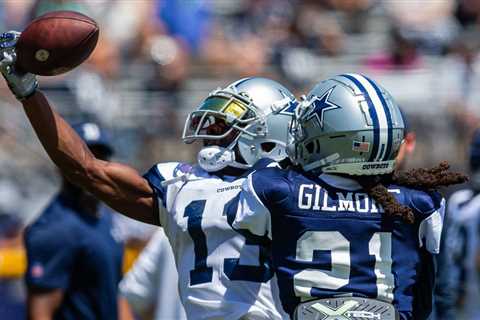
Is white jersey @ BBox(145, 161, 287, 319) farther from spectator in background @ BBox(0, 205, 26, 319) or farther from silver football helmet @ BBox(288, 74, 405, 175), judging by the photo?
spectator in background @ BBox(0, 205, 26, 319)

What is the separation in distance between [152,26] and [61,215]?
4.02 metres

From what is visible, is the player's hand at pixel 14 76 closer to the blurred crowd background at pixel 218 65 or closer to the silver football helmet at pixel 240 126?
the silver football helmet at pixel 240 126

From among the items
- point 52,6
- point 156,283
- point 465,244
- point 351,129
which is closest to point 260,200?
point 351,129

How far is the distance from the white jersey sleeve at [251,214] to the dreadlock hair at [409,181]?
31 centimetres

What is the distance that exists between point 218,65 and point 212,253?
18.0 feet

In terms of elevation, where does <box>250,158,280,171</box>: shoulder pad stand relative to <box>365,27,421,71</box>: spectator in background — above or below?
above

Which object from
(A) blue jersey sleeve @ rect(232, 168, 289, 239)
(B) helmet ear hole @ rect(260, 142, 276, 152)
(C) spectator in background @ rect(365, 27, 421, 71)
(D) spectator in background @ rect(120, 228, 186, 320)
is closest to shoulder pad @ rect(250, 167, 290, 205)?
(A) blue jersey sleeve @ rect(232, 168, 289, 239)

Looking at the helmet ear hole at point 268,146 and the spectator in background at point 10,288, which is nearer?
the helmet ear hole at point 268,146

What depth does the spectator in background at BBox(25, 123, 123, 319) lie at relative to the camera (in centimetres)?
536

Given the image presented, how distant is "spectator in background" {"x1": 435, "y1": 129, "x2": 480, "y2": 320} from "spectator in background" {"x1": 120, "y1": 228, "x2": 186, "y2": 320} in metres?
1.23

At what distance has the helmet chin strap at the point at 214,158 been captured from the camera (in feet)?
12.9

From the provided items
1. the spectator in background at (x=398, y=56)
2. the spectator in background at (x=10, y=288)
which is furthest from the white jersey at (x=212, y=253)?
the spectator in background at (x=398, y=56)

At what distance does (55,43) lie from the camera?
12.5 ft

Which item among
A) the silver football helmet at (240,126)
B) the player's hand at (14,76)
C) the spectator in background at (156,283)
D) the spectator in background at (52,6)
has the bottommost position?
the spectator in background at (156,283)
